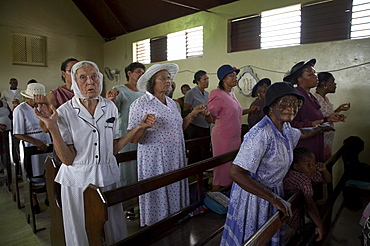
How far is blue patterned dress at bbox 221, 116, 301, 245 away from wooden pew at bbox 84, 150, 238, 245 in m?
0.53

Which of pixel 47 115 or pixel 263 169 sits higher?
pixel 47 115

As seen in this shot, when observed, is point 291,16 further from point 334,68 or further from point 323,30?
point 334,68

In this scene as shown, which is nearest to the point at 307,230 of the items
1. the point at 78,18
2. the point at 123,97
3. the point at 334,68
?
Result: the point at 123,97

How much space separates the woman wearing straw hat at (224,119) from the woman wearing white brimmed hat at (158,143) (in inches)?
35.6

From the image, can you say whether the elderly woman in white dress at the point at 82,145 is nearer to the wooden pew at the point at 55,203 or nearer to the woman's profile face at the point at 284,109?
the wooden pew at the point at 55,203

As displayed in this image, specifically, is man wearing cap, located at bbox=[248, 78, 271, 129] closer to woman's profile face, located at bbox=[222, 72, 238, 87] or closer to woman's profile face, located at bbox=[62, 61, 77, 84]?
woman's profile face, located at bbox=[222, 72, 238, 87]

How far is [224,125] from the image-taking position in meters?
3.15

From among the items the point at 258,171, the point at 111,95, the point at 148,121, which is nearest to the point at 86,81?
the point at 148,121

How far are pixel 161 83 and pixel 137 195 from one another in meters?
1.03

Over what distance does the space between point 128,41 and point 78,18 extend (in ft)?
7.01

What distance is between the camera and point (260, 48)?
17.1 ft

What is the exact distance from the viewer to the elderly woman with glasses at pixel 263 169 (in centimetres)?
144

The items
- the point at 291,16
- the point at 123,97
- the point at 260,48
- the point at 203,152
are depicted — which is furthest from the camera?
the point at 260,48

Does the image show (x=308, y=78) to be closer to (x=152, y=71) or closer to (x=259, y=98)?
(x=259, y=98)
